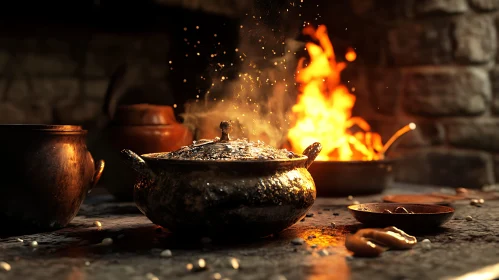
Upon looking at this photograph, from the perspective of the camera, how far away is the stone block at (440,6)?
11.8 ft

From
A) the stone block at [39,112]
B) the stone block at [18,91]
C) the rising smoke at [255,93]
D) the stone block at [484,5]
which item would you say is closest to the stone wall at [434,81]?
the stone block at [484,5]

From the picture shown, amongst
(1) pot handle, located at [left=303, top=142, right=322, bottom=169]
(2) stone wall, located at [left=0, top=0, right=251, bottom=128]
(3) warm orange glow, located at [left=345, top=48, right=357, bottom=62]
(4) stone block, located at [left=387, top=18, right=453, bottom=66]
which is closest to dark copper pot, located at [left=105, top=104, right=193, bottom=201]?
(2) stone wall, located at [left=0, top=0, right=251, bottom=128]

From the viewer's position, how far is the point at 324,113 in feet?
11.7

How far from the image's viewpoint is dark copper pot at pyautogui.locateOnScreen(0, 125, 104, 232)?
75.5 inches

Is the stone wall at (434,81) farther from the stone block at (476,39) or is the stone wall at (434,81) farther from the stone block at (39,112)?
the stone block at (39,112)

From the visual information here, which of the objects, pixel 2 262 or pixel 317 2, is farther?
pixel 317 2

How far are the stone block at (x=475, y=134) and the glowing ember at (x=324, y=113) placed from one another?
360 millimetres

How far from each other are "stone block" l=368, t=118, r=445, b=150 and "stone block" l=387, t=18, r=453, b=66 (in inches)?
15.5

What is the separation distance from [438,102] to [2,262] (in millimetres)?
2925

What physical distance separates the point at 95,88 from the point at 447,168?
91.6 inches

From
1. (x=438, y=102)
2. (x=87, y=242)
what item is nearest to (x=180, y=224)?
(x=87, y=242)

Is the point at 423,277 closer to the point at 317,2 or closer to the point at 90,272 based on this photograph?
the point at 90,272

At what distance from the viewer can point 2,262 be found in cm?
153

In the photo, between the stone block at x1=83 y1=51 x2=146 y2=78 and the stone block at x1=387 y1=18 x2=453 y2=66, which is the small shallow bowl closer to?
the stone block at x1=387 y1=18 x2=453 y2=66
